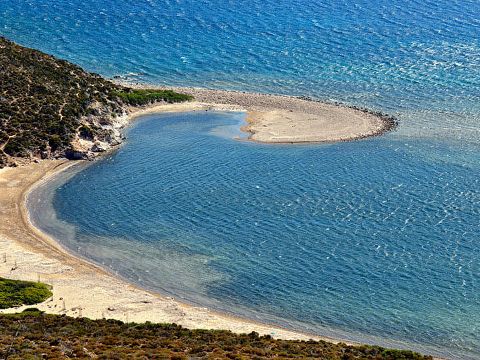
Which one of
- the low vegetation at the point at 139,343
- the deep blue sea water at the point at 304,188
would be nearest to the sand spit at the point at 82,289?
the deep blue sea water at the point at 304,188

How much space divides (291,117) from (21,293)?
57413 mm

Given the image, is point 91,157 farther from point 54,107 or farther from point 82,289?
point 82,289

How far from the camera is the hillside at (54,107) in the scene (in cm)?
9556

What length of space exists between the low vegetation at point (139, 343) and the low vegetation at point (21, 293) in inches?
142

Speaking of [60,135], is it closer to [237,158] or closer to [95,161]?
[95,161]

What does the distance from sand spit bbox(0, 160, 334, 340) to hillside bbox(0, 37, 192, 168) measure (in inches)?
562

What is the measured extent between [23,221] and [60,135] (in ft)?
63.5

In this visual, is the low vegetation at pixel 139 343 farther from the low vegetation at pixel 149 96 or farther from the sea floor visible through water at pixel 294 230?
the low vegetation at pixel 149 96

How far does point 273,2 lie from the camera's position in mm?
168500

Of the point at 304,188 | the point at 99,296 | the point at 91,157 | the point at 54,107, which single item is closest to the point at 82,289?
the point at 99,296

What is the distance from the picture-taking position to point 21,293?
6425 centimetres

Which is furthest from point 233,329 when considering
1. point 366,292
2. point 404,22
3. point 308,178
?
point 404,22

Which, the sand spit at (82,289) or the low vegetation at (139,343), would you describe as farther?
the sand spit at (82,289)

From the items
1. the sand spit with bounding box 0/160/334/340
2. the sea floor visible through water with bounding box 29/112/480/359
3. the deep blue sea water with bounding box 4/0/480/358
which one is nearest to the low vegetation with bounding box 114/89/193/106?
the deep blue sea water with bounding box 4/0/480/358
